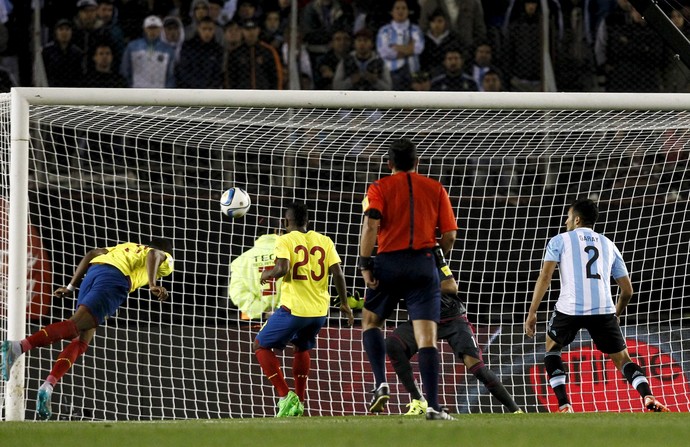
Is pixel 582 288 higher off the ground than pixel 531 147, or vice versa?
pixel 531 147

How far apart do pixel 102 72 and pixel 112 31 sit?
0.48 m

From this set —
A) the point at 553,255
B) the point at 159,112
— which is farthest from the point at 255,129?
the point at 553,255

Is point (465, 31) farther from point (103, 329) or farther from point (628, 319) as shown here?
point (103, 329)

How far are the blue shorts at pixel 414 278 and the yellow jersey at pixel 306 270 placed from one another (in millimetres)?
1777

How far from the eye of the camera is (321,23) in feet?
43.2

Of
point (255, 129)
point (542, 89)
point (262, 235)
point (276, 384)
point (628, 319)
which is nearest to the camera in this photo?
point (276, 384)

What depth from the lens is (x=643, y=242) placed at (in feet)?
36.3

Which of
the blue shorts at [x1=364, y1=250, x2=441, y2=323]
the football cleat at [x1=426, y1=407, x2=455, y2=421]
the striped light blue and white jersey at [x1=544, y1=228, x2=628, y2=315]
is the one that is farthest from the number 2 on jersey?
the football cleat at [x1=426, y1=407, x2=455, y2=421]

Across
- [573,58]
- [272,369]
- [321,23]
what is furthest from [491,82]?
A: [272,369]

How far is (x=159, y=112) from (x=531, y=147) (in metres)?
3.98

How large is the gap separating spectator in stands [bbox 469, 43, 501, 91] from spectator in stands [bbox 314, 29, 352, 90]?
1346 millimetres

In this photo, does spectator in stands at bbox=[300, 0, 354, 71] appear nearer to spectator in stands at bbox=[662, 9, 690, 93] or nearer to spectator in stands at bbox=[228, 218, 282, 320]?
spectator in stands at bbox=[228, 218, 282, 320]

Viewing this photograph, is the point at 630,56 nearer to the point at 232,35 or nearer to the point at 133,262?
the point at 232,35

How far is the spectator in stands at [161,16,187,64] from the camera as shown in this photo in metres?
12.8
